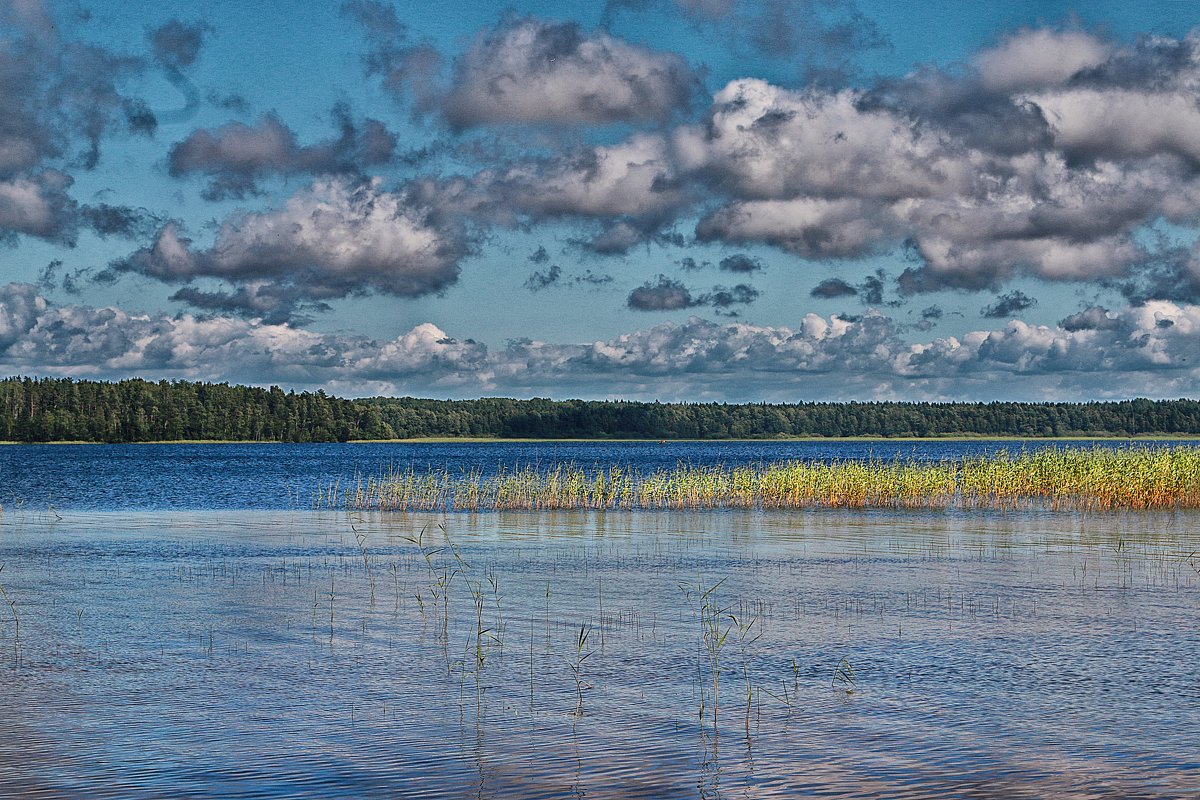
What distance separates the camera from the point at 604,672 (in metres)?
15.2

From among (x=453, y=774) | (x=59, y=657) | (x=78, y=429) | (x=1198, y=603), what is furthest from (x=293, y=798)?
(x=78, y=429)

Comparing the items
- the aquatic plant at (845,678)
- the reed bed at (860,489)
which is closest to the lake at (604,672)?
the aquatic plant at (845,678)

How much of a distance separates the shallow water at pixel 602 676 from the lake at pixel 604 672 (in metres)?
0.06

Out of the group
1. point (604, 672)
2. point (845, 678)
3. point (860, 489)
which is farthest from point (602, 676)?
point (860, 489)

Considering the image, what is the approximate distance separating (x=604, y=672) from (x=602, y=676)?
0.24 meters

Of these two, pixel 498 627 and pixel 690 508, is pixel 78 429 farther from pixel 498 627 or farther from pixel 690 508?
pixel 498 627

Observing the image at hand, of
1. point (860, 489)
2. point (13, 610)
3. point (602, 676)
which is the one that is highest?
point (860, 489)

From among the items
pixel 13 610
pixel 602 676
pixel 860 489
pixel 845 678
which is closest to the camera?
pixel 845 678

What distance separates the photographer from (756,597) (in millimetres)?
22031

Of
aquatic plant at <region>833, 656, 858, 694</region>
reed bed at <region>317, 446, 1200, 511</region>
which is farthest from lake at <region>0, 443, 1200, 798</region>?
reed bed at <region>317, 446, 1200, 511</region>

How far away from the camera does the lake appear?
10.8m

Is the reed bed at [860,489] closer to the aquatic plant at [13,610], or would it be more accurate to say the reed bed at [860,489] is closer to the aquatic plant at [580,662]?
the aquatic plant at [13,610]

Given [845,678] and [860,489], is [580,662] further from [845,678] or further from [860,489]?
[860,489]

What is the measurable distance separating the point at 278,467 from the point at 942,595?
85.5m
